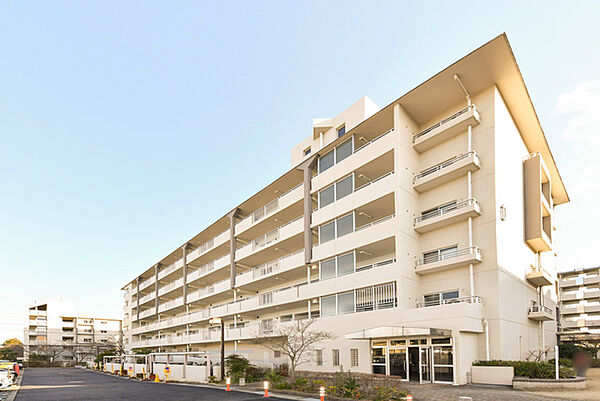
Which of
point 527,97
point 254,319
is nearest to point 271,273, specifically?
point 254,319

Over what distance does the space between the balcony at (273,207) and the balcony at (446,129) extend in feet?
40.2

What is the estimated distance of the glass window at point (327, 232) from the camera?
3606 centimetres

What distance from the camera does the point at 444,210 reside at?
31.0 meters

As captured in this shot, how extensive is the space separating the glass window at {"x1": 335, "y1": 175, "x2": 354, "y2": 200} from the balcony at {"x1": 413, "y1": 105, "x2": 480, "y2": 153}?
5.64m

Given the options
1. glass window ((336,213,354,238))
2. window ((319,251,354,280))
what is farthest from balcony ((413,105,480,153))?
window ((319,251,354,280))

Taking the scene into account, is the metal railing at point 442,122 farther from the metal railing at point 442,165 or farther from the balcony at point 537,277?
the balcony at point 537,277

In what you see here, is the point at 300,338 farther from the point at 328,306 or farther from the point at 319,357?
the point at 328,306

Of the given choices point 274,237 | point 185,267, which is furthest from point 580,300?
point 185,267

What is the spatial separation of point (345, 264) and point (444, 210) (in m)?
8.48

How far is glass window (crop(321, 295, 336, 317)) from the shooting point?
3425cm

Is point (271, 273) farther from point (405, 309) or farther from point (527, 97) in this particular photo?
point (527, 97)

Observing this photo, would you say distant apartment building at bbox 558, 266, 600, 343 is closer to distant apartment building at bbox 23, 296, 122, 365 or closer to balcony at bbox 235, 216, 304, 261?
balcony at bbox 235, 216, 304, 261

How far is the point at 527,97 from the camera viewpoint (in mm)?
31594

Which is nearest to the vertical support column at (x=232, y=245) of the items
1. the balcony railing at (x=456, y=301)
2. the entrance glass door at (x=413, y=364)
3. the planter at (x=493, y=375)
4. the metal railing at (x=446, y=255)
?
the metal railing at (x=446, y=255)
